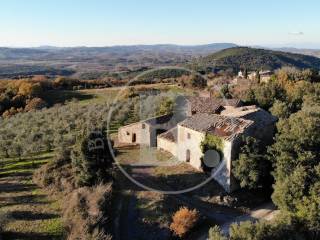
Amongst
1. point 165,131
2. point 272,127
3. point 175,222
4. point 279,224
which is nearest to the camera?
point 279,224

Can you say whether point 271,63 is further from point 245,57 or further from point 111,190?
point 111,190

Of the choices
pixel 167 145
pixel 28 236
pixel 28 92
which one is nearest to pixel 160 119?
pixel 167 145

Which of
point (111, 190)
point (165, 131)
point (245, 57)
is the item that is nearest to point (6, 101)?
point (165, 131)

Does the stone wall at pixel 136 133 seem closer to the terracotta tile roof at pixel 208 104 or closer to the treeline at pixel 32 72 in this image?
the terracotta tile roof at pixel 208 104

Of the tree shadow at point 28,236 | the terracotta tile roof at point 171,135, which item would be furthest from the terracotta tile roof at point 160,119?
the tree shadow at point 28,236

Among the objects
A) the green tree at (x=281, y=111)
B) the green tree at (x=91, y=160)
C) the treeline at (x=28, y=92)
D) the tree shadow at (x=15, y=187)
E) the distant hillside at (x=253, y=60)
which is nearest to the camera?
the green tree at (x=91, y=160)

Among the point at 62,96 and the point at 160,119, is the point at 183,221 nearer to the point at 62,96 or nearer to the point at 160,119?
the point at 160,119
